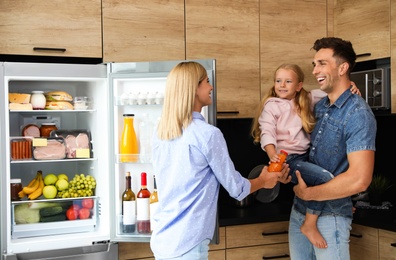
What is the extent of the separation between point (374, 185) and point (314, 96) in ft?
2.83

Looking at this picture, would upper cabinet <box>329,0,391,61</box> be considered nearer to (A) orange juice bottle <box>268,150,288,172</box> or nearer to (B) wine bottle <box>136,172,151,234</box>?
(A) orange juice bottle <box>268,150,288,172</box>

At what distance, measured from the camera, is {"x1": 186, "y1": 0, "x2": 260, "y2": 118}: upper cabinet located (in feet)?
11.1

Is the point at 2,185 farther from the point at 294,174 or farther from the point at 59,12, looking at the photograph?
the point at 294,174

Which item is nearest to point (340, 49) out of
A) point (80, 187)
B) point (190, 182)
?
point (190, 182)

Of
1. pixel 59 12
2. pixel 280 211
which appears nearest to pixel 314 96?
pixel 280 211

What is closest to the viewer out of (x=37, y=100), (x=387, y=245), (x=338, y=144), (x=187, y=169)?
(x=187, y=169)

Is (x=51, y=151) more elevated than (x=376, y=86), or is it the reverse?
(x=376, y=86)

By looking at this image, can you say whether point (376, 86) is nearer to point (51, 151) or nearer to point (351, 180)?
point (351, 180)

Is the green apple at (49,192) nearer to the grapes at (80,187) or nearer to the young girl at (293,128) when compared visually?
the grapes at (80,187)

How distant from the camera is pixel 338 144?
8.33 feet


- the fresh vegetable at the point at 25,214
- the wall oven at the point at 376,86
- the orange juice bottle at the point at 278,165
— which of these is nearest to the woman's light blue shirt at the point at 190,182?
the orange juice bottle at the point at 278,165

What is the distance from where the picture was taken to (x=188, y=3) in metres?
3.35

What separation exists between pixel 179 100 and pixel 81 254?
45.9 inches

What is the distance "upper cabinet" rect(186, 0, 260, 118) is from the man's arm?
1.05 meters
